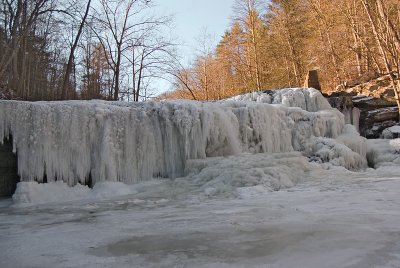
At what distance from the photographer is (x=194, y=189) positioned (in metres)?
6.66

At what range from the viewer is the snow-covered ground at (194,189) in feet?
9.19

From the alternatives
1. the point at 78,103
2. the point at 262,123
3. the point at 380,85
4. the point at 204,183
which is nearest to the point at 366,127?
the point at 380,85

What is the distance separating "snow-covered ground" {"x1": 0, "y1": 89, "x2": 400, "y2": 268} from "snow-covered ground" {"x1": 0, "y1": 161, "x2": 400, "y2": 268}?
Answer: 0.01 meters

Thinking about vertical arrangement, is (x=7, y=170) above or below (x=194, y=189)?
above

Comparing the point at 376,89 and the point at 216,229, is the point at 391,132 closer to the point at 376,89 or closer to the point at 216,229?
the point at 376,89

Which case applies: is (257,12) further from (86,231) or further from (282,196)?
(86,231)

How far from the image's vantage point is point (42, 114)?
23.2 feet

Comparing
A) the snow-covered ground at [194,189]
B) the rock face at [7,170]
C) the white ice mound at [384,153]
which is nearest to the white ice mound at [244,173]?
the snow-covered ground at [194,189]

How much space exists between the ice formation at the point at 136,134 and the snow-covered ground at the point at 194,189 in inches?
1.0

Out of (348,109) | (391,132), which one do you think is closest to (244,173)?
(391,132)

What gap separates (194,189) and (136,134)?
7.15 ft

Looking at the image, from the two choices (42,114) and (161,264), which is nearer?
(161,264)

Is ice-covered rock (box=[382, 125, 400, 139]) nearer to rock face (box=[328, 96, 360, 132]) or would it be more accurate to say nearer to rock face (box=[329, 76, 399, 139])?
rock face (box=[329, 76, 399, 139])

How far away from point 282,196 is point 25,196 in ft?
14.4
